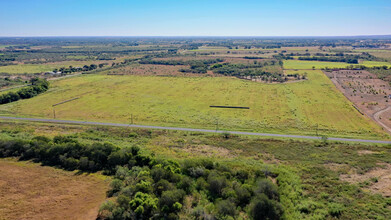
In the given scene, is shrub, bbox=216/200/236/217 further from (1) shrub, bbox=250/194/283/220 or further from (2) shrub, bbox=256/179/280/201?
(2) shrub, bbox=256/179/280/201

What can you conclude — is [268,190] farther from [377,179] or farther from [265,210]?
[377,179]

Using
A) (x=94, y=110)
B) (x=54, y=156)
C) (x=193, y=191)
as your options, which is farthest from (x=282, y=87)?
(x=54, y=156)

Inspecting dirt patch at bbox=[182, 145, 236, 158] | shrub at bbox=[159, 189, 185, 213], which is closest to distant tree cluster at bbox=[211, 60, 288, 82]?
dirt patch at bbox=[182, 145, 236, 158]

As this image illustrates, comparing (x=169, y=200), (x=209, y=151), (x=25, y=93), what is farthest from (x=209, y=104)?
(x=25, y=93)

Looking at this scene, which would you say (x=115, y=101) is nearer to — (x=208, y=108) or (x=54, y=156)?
(x=208, y=108)

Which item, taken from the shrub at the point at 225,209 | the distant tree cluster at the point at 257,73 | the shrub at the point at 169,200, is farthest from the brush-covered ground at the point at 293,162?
the distant tree cluster at the point at 257,73

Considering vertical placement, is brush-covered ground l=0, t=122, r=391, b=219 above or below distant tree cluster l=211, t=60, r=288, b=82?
below

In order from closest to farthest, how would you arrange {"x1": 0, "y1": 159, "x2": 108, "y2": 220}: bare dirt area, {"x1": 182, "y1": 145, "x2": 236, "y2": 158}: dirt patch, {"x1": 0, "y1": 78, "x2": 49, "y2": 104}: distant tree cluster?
{"x1": 0, "y1": 159, "x2": 108, "y2": 220}: bare dirt area → {"x1": 182, "y1": 145, "x2": 236, "y2": 158}: dirt patch → {"x1": 0, "y1": 78, "x2": 49, "y2": 104}: distant tree cluster

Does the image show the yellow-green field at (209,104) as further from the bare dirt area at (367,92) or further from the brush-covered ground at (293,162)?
the brush-covered ground at (293,162)
